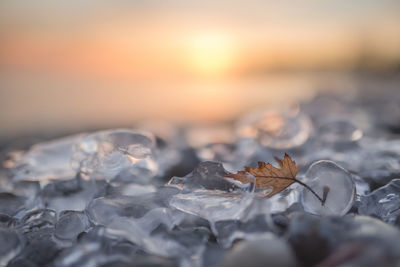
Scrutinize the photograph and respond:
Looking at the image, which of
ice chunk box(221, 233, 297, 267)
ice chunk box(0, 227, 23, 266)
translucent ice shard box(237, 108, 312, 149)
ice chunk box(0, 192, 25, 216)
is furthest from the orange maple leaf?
translucent ice shard box(237, 108, 312, 149)

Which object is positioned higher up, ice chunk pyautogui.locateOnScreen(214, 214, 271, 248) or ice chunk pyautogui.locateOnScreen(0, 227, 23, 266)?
ice chunk pyautogui.locateOnScreen(214, 214, 271, 248)

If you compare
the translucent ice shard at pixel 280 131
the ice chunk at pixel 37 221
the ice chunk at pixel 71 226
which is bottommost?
the translucent ice shard at pixel 280 131

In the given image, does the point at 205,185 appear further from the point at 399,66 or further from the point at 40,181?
the point at 399,66

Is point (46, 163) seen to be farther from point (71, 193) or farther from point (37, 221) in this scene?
point (37, 221)

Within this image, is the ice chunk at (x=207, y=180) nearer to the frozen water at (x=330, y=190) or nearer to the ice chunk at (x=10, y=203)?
the frozen water at (x=330, y=190)

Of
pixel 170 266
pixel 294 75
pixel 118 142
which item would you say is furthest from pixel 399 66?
pixel 170 266

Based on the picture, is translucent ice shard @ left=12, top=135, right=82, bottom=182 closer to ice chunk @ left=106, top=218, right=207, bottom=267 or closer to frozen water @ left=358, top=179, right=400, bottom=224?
ice chunk @ left=106, top=218, right=207, bottom=267

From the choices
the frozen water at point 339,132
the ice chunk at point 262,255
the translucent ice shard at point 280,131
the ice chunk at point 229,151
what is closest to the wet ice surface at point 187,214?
the ice chunk at point 262,255
